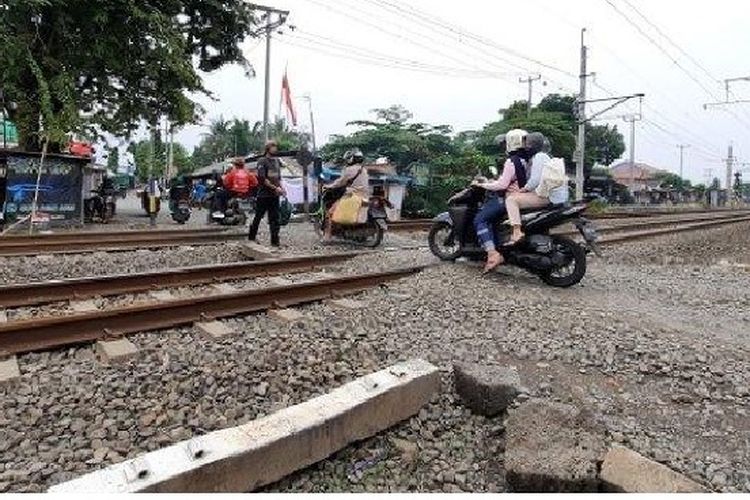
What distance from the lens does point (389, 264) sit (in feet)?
26.7

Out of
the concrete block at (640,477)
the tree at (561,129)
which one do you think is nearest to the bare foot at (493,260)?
the concrete block at (640,477)

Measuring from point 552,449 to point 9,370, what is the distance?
10.1ft

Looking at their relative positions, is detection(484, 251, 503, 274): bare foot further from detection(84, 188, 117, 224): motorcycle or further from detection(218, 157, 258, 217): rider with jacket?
detection(84, 188, 117, 224): motorcycle

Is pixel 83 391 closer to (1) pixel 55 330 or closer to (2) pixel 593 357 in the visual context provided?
(1) pixel 55 330

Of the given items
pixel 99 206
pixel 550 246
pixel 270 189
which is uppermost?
pixel 270 189

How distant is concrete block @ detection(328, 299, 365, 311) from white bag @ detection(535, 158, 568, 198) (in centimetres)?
243

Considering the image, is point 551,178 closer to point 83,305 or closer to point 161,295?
point 161,295

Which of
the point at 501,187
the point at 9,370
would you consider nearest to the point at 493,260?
the point at 501,187

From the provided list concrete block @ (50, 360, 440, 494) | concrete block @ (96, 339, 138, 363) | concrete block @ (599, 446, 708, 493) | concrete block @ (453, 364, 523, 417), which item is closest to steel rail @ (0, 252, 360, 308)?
concrete block @ (96, 339, 138, 363)

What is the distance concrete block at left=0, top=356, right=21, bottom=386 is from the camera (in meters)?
3.44

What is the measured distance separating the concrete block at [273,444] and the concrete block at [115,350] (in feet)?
5.35

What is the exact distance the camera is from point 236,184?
14078 mm

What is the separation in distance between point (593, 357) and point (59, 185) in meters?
12.7

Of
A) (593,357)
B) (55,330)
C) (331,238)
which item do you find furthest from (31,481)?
(331,238)
